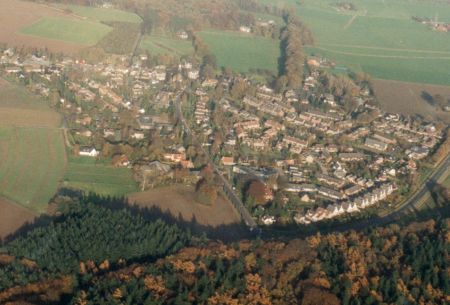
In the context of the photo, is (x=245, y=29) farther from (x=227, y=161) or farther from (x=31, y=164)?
(x=31, y=164)

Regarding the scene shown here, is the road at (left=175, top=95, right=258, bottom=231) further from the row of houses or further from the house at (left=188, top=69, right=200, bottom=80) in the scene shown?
the house at (left=188, top=69, right=200, bottom=80)


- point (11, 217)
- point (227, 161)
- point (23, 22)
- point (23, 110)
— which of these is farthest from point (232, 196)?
point (23, 22)

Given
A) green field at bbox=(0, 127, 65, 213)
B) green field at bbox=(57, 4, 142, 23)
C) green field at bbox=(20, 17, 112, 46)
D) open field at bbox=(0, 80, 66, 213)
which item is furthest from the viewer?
green field at bbox=(57, 4, 142, 23)

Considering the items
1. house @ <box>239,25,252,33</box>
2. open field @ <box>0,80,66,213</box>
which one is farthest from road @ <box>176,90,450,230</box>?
house @ <box>239,25,252,33</box>

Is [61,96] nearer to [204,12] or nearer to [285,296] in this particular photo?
[285,296]

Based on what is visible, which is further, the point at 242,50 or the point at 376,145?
the point at 242,50

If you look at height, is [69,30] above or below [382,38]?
below

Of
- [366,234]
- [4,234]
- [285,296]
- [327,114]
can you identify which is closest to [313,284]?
[285,296]
